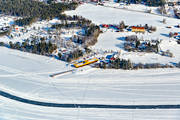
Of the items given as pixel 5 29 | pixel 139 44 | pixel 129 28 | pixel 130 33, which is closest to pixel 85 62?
pixel 139 44

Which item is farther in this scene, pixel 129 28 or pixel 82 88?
pixel 129 28

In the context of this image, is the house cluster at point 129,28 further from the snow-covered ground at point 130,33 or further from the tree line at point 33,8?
the tree line at point 33,8

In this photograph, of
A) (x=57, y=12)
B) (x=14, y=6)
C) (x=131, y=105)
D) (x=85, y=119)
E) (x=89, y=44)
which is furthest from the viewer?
(x=14, y=6)

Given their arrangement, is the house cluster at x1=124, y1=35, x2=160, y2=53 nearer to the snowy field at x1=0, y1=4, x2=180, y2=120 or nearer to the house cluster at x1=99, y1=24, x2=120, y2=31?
the snowy field at x1=0, y1=4, x2=180, y2=120

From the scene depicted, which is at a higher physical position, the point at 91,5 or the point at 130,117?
the point at 91,5

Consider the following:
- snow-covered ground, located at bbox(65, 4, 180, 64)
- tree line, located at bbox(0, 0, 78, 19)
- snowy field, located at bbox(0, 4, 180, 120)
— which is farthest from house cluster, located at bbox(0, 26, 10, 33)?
snow-covered ground, located at bbox(65, 4, 180, 64)

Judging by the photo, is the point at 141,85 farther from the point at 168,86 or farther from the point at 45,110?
the point at 45,110

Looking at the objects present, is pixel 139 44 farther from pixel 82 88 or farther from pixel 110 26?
pixel 82 88

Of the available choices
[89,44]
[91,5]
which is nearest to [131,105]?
[89,44]
